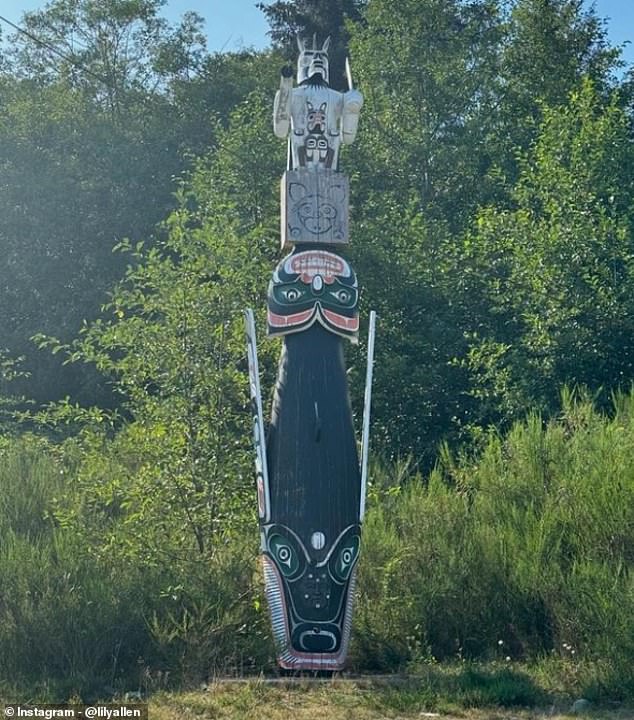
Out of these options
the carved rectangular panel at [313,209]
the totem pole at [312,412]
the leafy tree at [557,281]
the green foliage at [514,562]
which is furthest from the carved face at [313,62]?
the leafy tree at [557,281]

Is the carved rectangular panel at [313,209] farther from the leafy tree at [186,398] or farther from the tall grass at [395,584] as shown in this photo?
the tall grass at [395,584]

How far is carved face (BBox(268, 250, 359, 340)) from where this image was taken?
8.15 meters

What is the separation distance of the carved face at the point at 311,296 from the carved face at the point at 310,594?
1549 millimetres

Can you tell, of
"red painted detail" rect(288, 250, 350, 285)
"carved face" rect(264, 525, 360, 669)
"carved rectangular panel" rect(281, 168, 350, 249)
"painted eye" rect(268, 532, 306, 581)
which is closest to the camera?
"carved face" rect(264, 525, 360, 669)

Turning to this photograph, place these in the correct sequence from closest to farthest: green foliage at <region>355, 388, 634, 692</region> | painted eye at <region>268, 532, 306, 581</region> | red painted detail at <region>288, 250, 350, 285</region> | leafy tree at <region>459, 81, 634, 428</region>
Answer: painted eye at <region>268, 532, 306, 581</region>, green foliage at <region>355, 388, 634, 692</region>, red painted detail at <region>288, 250, 350, 285</region>, leafy tree at <region>459, 81, 634, 428</region>

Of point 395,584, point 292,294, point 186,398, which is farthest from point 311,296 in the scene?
point 395,584

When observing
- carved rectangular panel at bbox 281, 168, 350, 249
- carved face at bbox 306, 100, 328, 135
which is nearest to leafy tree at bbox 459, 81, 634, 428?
carved rectangular panel at bbox 281, 168, 350, 249

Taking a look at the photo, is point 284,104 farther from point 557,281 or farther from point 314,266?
point 557,281

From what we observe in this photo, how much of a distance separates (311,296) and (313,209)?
2.39 ft

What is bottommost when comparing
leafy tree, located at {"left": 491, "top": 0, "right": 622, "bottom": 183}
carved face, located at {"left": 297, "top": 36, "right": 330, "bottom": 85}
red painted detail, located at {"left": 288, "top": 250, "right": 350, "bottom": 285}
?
red painted detail, located at {"left": 288, "top": 250, "right": 350, "bottom": 285}

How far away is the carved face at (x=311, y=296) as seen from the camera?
8.15 metres

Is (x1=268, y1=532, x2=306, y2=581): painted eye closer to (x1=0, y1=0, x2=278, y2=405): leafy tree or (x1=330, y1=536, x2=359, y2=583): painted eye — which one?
(x1=330, y1=536, x2=359, y2=583): painted eye

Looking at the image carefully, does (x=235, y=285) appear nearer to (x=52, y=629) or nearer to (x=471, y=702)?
(x=52, y=629)

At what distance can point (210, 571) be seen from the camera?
8.35 metres
